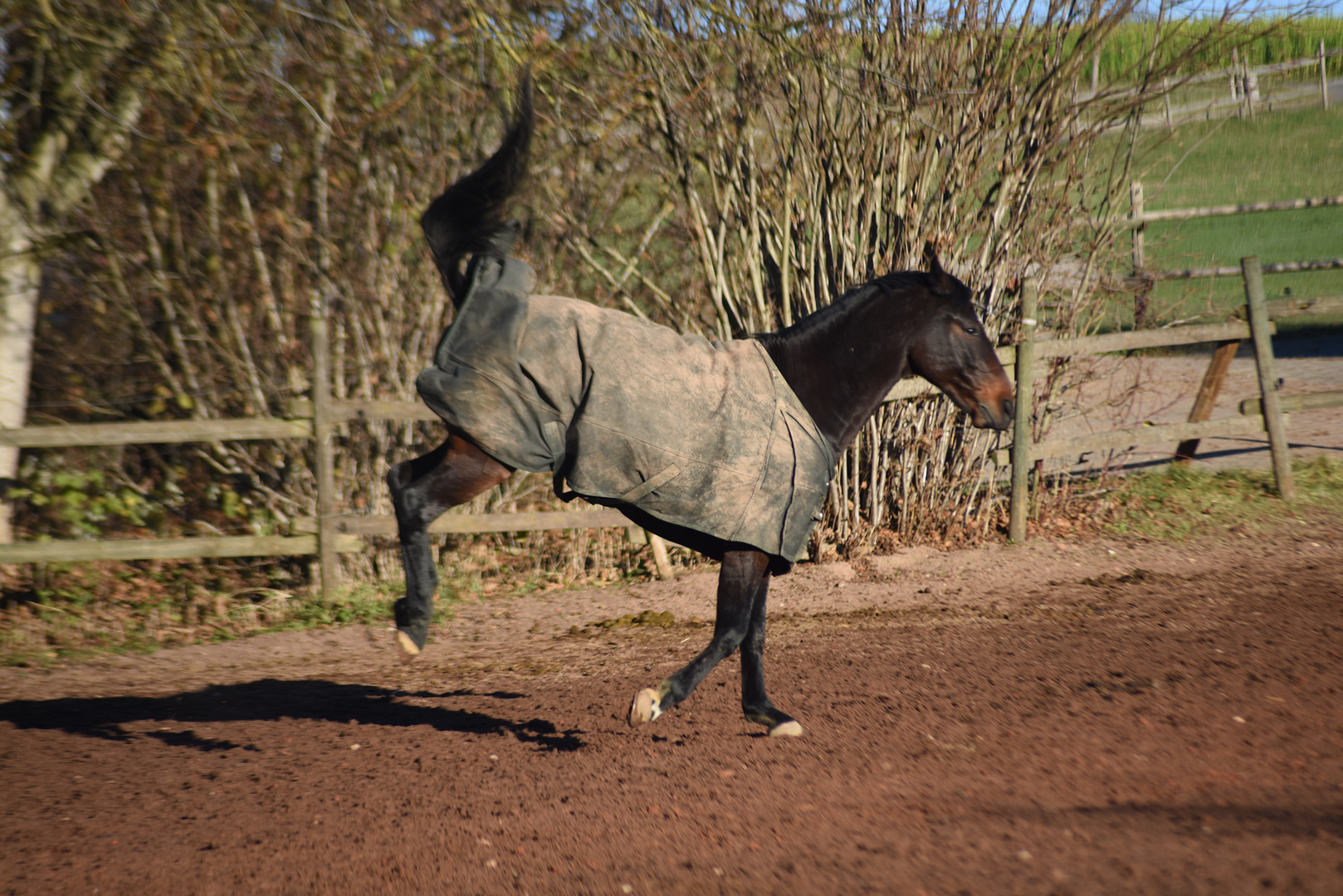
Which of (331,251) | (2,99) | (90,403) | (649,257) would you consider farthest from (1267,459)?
(2,99)

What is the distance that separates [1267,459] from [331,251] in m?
8.68

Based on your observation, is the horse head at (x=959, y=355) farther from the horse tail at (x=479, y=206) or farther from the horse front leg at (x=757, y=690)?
the horse tail at (x=479, y=206)

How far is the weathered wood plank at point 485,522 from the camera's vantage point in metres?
6.50

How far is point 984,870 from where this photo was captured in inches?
102

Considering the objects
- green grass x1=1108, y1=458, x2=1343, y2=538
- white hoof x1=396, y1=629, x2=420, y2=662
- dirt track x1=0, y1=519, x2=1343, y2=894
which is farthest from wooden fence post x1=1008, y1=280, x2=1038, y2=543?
white hoof x1=396, y1=629, x2=420, y2=662

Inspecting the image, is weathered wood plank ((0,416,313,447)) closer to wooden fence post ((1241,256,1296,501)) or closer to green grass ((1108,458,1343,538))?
green grass ((1108,458,1343,538))

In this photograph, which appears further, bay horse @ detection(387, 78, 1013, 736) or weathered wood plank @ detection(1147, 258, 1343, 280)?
weathered wood plank @ detection(1147, 258, 1343, 280)

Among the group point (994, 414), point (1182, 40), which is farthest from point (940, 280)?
point (1182, 40)

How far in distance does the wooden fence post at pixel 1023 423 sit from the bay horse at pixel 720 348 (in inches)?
136

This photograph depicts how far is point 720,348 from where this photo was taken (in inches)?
143

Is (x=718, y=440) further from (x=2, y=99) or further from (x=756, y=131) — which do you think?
(x=2, y=99)

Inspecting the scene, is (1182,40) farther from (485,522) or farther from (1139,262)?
(485,522)

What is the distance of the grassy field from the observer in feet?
60.0

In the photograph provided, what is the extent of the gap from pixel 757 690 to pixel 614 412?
4.42 feet
